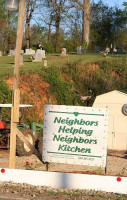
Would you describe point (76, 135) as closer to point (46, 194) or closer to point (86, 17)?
point (46, 194)

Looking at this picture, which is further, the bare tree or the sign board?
the bare tree

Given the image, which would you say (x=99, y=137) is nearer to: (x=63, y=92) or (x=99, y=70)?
(x=63, y=92)

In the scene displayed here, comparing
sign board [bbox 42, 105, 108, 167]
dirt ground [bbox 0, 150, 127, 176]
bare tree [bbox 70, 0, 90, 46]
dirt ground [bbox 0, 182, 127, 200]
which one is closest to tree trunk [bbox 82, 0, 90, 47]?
bare tree [bbox 70, 0, 90, 46]

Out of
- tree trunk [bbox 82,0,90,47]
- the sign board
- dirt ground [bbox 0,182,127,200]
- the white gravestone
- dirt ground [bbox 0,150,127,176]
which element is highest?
tree trunk [bbox 82,0,90,47]

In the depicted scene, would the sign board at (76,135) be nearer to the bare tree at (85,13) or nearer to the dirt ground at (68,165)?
the dirt ground at (68,165)

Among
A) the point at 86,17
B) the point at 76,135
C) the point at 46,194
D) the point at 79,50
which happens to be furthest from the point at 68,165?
the point at 86,17

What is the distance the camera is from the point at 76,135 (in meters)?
10.4

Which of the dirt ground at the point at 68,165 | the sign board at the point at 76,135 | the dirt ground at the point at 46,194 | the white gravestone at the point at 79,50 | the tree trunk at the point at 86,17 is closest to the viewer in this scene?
the dirt ground at the point at 46,194

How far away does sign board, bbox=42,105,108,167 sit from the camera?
1024 centimetres

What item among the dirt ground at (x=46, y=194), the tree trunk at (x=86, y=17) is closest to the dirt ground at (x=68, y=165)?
the dirt ground at (x=46, y=194)

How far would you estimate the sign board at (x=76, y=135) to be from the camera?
33.6 feet

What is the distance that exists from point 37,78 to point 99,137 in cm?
1484

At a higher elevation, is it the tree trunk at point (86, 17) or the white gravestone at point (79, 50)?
the tree trunk at point (86, 17)

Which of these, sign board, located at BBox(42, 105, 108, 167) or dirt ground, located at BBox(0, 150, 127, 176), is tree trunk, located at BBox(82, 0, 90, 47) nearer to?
dirt ground, located at BBox(0, 150, 127, 176)
